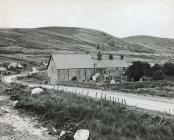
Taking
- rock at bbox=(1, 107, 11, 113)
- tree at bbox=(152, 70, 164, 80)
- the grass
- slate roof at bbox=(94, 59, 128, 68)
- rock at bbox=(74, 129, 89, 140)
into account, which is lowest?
the grass

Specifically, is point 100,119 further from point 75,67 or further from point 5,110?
point 75,67

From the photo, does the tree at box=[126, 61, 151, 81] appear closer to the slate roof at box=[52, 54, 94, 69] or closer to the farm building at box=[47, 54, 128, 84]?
the farm building at box=[47, 54, 128, 84]

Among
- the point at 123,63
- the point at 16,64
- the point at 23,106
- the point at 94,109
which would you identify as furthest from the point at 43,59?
the point at 94,109

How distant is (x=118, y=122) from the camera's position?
18.7 metres

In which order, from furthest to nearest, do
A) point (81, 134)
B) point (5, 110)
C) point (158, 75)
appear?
1. point (158, 75)
2. point (5, 110)
3. point (81, 134)

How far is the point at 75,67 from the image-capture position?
6731 centimetres

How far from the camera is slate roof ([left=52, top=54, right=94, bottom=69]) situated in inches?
2597

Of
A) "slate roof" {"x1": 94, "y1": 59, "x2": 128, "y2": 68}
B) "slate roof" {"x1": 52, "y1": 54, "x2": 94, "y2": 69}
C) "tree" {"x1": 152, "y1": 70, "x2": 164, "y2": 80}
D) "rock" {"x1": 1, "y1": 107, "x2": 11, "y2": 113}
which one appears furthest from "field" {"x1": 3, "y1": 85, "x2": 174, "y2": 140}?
"slate roof" {"x1": 94, "y1": 59, "x2": 128, "y2": 68}

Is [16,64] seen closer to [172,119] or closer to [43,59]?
[43,59]

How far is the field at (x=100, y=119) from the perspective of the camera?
54.0 feet

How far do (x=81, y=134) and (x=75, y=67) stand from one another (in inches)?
1972

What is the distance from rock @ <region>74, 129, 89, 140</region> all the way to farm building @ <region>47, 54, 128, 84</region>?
142 feet

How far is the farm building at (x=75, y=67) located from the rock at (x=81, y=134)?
43.4 meters

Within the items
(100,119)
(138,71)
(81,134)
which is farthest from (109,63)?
(81,134)
